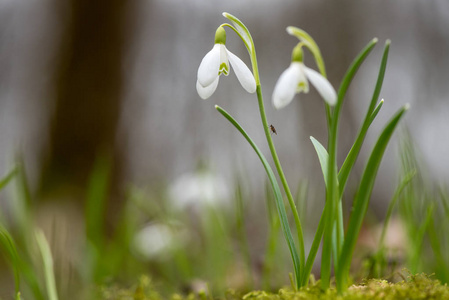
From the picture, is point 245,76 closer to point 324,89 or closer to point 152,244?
point 324,89

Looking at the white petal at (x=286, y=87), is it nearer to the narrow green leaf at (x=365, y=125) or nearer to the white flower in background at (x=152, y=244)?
the narrow green leaf at (x=365, y=125)

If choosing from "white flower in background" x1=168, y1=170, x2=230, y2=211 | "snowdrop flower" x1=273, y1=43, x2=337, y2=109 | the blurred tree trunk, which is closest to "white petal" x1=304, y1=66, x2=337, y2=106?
"snowdrop flower" x1=273, y1=43, x2=337, y2=109

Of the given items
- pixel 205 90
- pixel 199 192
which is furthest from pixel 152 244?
pixel 205 90

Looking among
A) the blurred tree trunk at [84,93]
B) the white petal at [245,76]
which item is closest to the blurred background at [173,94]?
the blurred tree trunk at [84,93]

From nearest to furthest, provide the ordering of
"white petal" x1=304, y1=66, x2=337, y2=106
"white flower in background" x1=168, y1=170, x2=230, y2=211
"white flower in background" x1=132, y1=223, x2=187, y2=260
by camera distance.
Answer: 1. "white petal" x1=304, y1=66, x2=337, y2=106
2. "white flower in background" x1=168, y1=170, x2=230, y2=211
3. "white flower in background" x1=132, y1=223, x2=187, y2=260

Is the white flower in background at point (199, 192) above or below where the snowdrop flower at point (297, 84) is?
below

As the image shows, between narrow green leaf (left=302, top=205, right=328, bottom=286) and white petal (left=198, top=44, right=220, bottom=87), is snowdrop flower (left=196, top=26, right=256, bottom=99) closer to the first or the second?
white petal (left=198, top=44, right=220, bottom=87)
